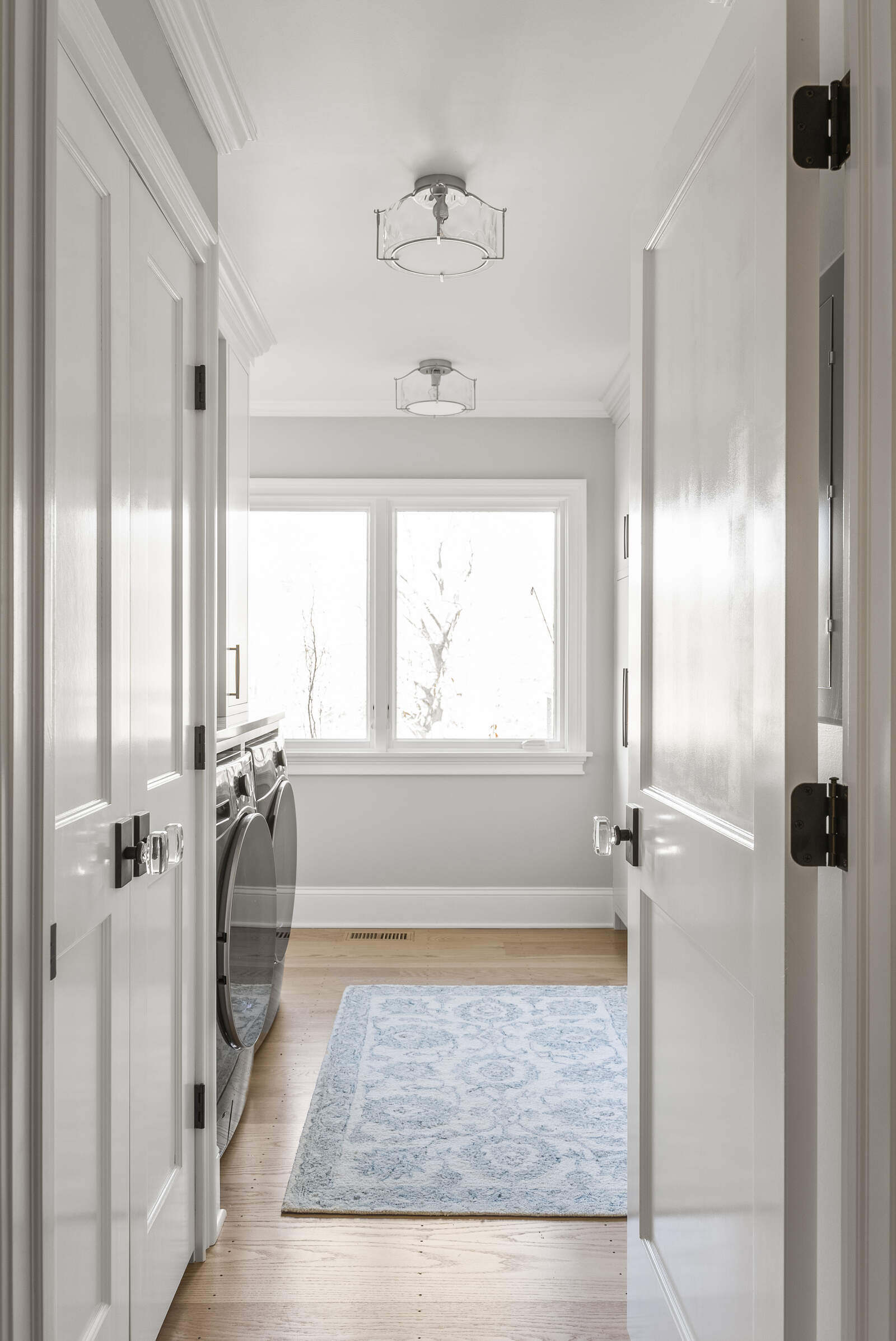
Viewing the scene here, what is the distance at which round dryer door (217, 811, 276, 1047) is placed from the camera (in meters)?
2.17

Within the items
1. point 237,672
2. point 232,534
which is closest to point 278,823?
point 237,672

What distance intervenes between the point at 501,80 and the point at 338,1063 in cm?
275

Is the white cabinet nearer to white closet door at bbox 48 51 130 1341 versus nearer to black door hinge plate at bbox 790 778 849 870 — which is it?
white closet door at bbox 48 51 130 1341

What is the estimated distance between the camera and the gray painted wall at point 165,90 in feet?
4.76

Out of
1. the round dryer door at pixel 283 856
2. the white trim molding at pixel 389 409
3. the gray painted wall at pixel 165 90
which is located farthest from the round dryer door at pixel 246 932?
the white trim molding at pixel 389 409

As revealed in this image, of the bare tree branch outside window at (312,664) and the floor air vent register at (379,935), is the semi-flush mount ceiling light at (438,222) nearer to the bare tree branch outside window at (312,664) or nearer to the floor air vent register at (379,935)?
the bare tree branch outside window at (312,664)

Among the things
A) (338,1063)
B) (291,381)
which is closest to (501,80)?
(291,381)

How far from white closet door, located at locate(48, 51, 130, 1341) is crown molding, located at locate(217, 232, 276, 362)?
118cm

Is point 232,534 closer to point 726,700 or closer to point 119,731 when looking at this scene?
point 119,731

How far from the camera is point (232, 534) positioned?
2752mm

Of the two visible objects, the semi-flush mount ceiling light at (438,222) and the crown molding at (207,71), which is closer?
the crown molding at (207,71)

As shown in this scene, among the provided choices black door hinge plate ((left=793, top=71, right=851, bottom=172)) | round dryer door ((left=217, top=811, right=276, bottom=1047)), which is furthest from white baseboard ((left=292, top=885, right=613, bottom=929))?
black door hinge plate ((left=793, top=71, right=851, bottom=172))

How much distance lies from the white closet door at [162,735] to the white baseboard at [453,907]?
2.53 m

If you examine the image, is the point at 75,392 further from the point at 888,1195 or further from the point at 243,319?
the point at 243,319
